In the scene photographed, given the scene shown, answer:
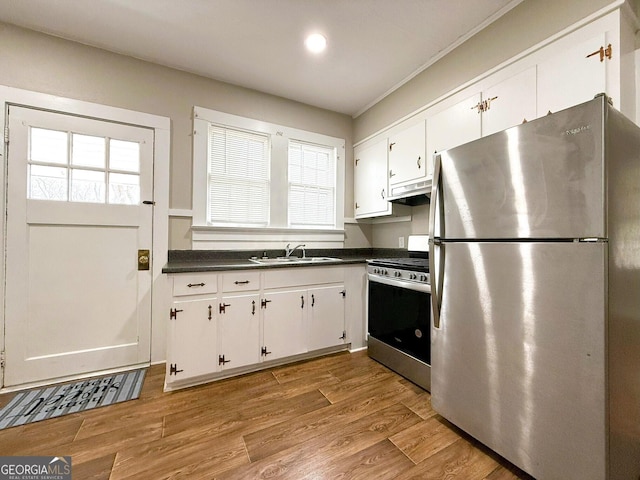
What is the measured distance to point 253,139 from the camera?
2939mm

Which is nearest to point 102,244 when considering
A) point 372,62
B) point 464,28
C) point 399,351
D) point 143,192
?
point 143,192

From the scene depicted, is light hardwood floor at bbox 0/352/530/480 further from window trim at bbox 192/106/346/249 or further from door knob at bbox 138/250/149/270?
window trim at bbox 192/106/346/249

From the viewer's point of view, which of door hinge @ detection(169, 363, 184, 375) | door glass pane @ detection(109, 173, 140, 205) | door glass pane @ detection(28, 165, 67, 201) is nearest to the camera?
door hinge @ detection(169, 363, 184, 375)

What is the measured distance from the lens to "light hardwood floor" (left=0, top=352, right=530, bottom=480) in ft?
4.36

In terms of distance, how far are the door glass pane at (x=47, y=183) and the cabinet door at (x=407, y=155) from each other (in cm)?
289

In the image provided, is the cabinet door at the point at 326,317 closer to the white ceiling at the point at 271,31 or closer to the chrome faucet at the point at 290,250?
the chrome faucet at the point at 290,250

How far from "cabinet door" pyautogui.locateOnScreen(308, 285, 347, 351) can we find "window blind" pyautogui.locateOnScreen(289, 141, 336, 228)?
93 centimetres

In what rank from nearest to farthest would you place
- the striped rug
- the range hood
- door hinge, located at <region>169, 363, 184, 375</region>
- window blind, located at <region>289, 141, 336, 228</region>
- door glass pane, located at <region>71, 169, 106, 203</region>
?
the striped rug < door hinge, located at <region>169, 363, 184, 375</region> < door glass pane, located at <region>71, 169, 106, 203</region> < the range hood < window blind, located at <region>289, 141, 336, 228</region>

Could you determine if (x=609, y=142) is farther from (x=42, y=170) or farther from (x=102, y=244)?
(x=42, y=170)

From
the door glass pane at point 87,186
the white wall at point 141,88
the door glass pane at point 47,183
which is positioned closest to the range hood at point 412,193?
the white wall at point 141,88

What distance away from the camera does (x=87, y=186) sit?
2258 mm

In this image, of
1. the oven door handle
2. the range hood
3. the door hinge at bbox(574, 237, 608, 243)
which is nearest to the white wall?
the range hood

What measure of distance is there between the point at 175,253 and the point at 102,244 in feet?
1.80

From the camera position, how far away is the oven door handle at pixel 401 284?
201cm
